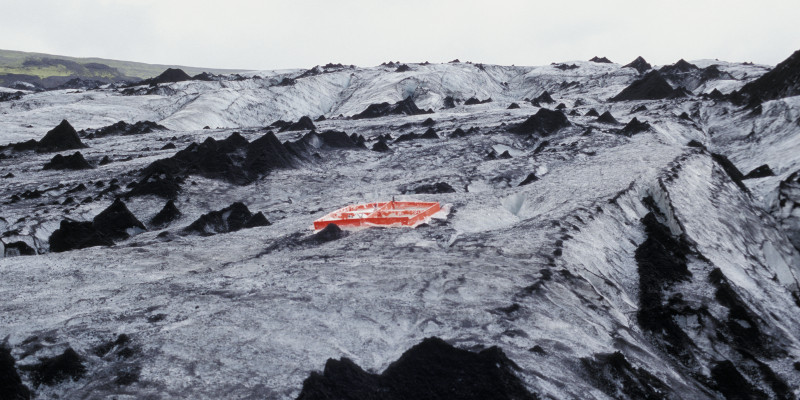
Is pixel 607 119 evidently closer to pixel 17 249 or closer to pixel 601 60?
pixel 17 249

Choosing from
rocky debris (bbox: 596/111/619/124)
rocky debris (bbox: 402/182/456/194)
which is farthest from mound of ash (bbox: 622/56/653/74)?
rocky debris (bbox: 402/182/456/194)

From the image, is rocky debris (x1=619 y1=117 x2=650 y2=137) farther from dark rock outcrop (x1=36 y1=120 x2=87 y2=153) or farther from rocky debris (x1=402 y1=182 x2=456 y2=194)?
dark rock outcrop (x1=36 y1=120 x2=87 y2=153)

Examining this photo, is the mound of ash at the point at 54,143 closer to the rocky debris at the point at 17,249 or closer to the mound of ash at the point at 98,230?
the mound of ash at the point at 98,230

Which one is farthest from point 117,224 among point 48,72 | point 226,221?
point 48,72

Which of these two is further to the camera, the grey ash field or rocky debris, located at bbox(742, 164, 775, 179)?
rocky debris, located at bbox(742, 164, 775, 179)

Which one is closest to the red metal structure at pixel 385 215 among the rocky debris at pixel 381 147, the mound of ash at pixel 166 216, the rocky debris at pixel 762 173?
the mound of ash at pixel 166 216

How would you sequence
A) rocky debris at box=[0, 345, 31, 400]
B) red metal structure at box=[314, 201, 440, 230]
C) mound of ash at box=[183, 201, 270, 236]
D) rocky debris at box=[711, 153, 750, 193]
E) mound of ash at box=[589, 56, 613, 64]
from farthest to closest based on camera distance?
1. mound of ash at box=[589, 56, 613, 64]
2. rocky debris at box=[711, 153, 750, 193]
3. mound of ash at box=[183, 201, 270, 236]
4. red metal structure at box=[314, 201, 440, 230]
5. rocky debris at box=[0, 345, 31, 400]

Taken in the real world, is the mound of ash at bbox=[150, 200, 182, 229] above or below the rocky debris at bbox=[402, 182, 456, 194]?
below
